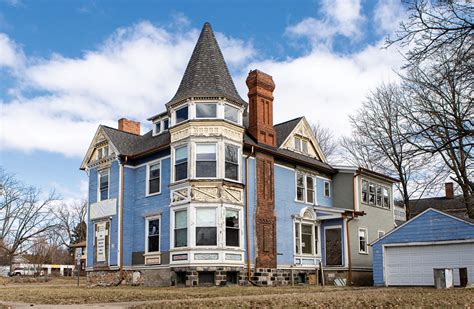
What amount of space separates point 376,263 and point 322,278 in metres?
3.51

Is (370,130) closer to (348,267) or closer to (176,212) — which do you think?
(348,267)

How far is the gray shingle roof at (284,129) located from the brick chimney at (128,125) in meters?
9.77

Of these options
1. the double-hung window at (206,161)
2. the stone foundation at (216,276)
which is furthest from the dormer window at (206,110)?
the stone foundation at (216,276)

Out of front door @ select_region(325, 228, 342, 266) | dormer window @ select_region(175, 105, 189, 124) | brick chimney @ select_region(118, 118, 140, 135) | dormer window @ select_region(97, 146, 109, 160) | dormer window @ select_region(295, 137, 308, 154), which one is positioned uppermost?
brick chimney @ select_region(118, 118, 140, 135)

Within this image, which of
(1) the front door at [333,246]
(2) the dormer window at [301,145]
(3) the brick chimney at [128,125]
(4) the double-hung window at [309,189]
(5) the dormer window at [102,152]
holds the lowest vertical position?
(1) the front door at [333,246]

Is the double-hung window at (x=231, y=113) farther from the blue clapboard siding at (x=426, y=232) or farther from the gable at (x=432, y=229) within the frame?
the gable at (x=432, y=229)

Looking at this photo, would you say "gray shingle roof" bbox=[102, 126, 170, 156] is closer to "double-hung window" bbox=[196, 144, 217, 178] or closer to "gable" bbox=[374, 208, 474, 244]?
"double-hung window" bbox=[196, 144, 217, 178]

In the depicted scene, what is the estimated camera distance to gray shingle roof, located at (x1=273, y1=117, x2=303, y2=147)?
97.4ft

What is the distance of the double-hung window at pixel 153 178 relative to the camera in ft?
88.5

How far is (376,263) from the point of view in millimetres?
25422

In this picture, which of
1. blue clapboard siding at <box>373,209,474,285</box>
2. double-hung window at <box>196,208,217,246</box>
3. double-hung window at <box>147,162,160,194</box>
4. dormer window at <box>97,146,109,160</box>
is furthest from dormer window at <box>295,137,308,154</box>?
dormer window at <box>97,146,109,160</box>

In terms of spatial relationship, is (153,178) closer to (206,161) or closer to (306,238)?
(206,161)

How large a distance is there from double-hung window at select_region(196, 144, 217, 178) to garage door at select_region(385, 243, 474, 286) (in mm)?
9228

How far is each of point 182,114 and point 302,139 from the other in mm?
8659
